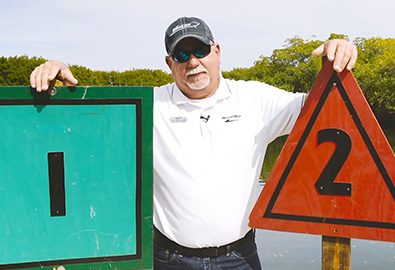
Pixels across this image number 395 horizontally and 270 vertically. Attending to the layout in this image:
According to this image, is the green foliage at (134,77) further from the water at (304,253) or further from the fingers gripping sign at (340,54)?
the fingers gripping sign at (340,54)

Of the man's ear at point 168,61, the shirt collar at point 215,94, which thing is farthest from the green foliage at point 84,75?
the shirt collar at point 215,94

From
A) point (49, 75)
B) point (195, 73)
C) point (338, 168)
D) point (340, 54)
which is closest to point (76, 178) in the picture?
point (49, 75)

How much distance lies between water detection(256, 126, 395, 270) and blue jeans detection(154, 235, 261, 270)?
5417mm

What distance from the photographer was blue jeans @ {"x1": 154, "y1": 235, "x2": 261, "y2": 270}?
297cm

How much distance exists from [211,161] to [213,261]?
598 mm

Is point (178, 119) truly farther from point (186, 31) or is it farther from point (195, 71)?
point (186, 31)

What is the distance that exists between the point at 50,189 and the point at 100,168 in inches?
10.0

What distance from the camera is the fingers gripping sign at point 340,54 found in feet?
7.64

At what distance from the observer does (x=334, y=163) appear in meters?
2.41

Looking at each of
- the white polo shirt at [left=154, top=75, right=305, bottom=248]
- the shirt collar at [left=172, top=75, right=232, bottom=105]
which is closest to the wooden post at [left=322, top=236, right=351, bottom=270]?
the white polo shirt at [left=154, top=75, right=305, bottom=248]

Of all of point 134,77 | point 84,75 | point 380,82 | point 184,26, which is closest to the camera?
point 184,26

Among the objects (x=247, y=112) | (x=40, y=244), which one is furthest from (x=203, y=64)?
(x=40, y=244)

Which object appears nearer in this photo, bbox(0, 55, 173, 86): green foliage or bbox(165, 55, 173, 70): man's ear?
bbox(165, 55, 173, 70): man's ear

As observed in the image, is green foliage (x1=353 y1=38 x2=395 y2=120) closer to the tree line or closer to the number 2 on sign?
the tree line
